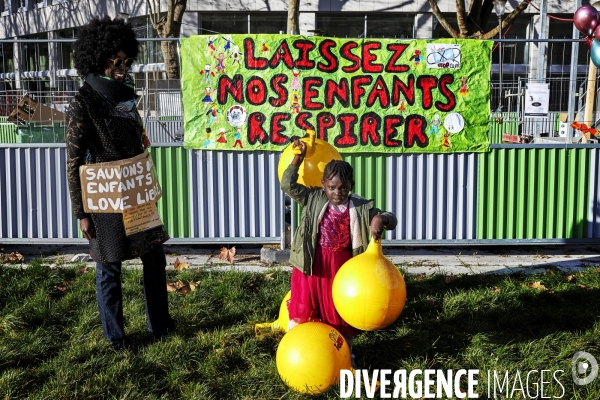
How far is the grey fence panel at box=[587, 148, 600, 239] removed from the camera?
22.2ft

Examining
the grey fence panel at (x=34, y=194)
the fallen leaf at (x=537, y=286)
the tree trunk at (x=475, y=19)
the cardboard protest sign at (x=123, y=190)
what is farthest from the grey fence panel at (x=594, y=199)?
the tree trunk at (x=475, y=19)

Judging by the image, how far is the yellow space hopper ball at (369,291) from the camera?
3.44m

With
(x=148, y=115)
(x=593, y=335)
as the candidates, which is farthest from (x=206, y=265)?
(x=593, y=335)

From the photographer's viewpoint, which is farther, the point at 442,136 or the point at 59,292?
the point at 442,136

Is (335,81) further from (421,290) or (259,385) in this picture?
(259,385)

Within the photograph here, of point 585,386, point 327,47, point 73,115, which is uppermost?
point 327,47

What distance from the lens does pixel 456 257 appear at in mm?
6879

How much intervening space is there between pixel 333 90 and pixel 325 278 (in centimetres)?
294

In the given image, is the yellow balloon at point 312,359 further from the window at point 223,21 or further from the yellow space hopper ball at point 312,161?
the window at point 223,21

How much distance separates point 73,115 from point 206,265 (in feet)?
9.16

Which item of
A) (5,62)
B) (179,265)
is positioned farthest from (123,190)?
(5,62)

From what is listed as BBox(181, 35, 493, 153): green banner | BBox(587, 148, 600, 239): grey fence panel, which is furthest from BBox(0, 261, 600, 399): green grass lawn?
BBox(181, 35, 493, 153): green banner

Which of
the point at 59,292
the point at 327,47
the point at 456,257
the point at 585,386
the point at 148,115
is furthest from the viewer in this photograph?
the point at 148,115

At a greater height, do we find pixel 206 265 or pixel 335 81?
pixel 335 81
